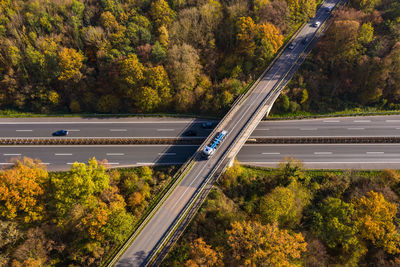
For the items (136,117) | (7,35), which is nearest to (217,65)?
(136,117)

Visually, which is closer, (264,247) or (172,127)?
(264,247)

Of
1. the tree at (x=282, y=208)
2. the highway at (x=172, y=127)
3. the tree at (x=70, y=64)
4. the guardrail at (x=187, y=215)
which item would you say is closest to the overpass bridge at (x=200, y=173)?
the guardrail at (x=187, y=215)

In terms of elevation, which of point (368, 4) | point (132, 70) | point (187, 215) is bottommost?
point (187, 215)

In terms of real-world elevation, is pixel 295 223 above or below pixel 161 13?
below

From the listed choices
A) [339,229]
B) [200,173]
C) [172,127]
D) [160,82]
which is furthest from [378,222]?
[160,82]

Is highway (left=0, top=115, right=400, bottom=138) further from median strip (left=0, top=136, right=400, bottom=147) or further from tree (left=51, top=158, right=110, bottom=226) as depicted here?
tree (left=51, top=158, right=110, bottom=226)

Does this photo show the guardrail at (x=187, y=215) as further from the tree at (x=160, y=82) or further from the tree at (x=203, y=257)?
the tree at (x=160, y=82)

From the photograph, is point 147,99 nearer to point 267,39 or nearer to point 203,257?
point 267,39

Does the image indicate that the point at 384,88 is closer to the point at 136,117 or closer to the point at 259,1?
the point at 259,1
